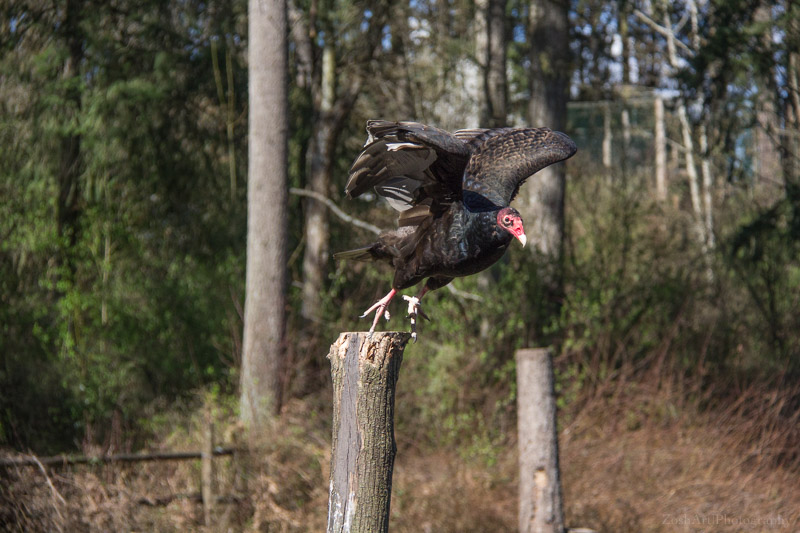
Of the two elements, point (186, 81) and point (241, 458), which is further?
point (186, 81)

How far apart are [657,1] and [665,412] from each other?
196 inches

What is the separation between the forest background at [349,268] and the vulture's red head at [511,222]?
3245 mm

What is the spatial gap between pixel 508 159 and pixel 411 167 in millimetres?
721

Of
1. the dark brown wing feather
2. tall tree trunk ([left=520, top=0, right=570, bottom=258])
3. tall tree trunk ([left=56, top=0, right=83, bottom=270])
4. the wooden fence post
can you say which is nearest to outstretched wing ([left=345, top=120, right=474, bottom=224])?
the dark brown wing feather

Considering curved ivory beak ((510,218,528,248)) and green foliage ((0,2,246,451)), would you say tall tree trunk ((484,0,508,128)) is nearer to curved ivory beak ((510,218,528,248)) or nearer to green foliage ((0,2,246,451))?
green foliage ((0,2,246,451))

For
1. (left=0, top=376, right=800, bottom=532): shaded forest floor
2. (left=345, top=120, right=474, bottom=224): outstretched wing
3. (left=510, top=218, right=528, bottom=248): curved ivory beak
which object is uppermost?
(left=345, top=120, right=474, bottom=224): outstretched wing

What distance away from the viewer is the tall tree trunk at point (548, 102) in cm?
859

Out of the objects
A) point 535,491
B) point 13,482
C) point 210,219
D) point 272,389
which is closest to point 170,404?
point 272,389

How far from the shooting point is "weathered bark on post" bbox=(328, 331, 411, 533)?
3143mm

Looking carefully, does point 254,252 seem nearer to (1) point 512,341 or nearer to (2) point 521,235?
(1) point 512,341

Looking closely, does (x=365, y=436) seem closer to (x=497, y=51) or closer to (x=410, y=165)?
(x=410, y=165)

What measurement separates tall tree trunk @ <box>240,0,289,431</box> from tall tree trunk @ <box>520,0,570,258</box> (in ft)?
9.77

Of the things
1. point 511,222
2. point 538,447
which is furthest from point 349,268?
point 511,222

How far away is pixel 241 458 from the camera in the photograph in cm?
643
